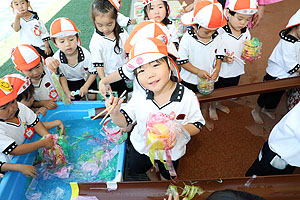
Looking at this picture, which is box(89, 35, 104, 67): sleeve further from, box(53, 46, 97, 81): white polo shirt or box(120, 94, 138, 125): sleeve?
box(120, 94, 138, 125): sleeve

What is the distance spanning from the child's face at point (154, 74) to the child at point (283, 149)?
716 millimetres

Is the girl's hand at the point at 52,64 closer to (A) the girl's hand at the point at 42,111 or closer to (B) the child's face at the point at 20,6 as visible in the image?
(A) the girl's hand at the point at 42,111

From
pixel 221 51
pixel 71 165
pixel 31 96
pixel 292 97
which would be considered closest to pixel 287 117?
pixel 221 51

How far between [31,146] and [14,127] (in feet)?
0.62

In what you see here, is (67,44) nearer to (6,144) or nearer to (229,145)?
(6,144)

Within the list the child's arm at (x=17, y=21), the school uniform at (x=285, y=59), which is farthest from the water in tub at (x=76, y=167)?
the school uniform at (x=285, y=59)

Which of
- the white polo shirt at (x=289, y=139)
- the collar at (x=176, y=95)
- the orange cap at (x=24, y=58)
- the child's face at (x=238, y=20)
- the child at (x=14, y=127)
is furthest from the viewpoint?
the child's face at (x=238, y=20)

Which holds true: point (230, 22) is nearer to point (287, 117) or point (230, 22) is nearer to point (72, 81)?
point (287, 117)

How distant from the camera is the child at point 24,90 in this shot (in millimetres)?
1763

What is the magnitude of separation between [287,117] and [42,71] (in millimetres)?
2014

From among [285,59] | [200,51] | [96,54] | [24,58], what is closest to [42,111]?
[24,58]

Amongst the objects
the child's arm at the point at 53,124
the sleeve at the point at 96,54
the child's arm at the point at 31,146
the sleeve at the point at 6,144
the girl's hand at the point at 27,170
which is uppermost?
the sleeve at the point at 96,54

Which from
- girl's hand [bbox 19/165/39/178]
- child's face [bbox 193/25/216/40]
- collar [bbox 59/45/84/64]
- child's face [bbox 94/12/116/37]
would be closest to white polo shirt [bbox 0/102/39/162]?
girl's hand [bbox 19/165/39/178]

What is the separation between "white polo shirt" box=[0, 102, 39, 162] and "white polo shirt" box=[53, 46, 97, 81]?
0.62 meters
